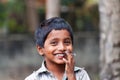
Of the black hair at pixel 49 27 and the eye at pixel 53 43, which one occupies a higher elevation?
the black hair at pixel 49 27

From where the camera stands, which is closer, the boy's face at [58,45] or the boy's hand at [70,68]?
the boy's hand at [70,68]

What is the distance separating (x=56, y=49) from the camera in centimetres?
407

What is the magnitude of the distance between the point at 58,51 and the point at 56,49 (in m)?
0.02

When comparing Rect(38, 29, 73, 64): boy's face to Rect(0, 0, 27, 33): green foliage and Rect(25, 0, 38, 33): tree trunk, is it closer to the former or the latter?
Rect(25, 0, 38, 33): tree trunk

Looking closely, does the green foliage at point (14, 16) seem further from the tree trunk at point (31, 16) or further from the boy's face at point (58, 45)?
the boy's face at point (58, 45)

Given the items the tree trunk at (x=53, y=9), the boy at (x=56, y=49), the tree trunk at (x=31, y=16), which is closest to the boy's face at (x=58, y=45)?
the boy at (x=56, y=49)

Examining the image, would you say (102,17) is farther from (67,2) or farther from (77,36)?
(67,2)

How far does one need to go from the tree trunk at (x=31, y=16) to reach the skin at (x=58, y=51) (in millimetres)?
11562

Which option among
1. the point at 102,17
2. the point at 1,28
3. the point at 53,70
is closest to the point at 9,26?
the point at 1,28

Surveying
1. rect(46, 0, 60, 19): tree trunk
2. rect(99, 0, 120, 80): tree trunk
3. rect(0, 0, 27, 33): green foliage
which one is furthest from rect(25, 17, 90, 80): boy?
rect(0, 0, 27, 33): green foliage

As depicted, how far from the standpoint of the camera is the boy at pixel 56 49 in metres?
4.05

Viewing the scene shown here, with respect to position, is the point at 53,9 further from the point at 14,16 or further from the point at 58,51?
the point at 58,51

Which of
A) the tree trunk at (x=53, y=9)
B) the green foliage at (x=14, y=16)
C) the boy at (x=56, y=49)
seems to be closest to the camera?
the boy at (x=56, y=49)

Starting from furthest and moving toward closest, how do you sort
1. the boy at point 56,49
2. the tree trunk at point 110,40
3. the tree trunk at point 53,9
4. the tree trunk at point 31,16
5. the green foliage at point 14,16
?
the green foliage at point 14,16 → the tree trunk at point 31,16 → the tree trunk at point 53,9 → the tree trunk at point 110,40 → the boy at point 56,49
